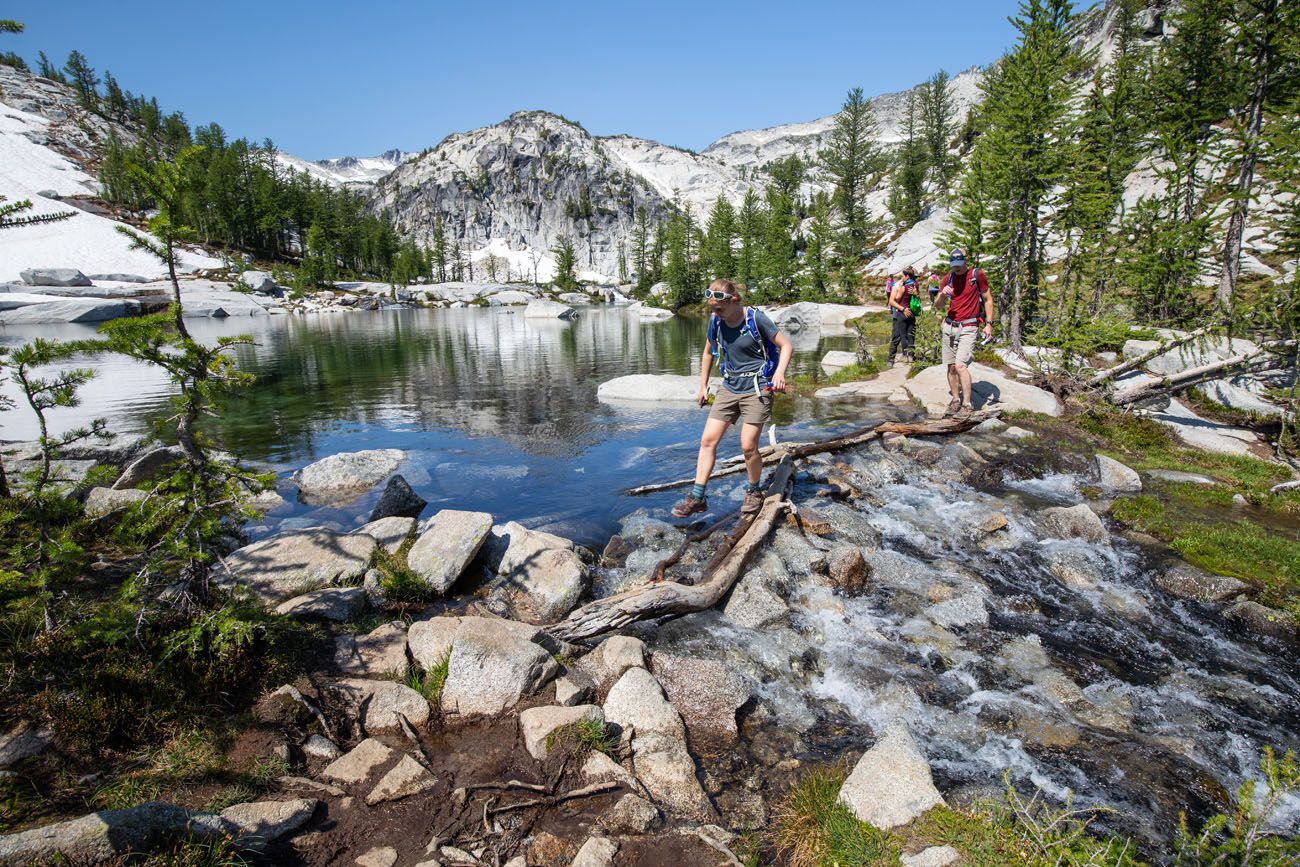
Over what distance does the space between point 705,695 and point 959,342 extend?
12.5 m

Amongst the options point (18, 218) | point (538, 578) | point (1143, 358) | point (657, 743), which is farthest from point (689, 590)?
point (1143, 358)

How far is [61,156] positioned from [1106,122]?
23617 cm

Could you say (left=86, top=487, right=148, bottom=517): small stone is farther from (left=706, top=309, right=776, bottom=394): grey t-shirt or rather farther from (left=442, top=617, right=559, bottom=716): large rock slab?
(left=706, top=309, right=776, bottom=394): grey t-shirt

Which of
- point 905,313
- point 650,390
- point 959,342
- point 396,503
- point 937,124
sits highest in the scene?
point 937,124

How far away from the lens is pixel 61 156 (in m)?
163

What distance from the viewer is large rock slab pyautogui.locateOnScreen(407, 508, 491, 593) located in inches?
335

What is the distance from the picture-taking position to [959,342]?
49.2ft

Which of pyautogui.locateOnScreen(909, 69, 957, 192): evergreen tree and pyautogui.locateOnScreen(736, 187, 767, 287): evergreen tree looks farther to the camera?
pyautogui.locateOnScreen(909, 69, 957, 192): evergreen tree

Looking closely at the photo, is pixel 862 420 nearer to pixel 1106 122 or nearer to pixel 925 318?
pixel 925 318

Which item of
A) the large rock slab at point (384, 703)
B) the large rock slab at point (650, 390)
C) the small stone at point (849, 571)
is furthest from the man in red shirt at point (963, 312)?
the large rock slab at point (384, 703)

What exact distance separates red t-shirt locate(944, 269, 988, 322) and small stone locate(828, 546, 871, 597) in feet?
28.3

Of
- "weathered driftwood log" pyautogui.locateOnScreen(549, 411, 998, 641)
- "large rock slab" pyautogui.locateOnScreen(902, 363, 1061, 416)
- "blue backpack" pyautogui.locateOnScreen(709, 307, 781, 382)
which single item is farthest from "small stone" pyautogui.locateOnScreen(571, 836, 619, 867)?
"large rock slab" pyautogui.locateOnScreen(902, 363, 1061, 416)

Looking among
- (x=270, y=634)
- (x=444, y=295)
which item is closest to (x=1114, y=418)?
(x=270, y=634)

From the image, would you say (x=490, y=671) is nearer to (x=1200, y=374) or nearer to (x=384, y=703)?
(x=384, y=703)
